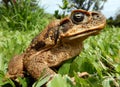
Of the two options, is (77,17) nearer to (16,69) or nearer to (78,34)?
(78,34)

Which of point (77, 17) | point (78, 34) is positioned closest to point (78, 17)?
point (77, 17)

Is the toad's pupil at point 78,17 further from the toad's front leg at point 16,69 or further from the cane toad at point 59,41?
the toad's front leg at point 16,69

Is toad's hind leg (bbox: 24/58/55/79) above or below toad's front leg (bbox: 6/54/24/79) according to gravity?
above

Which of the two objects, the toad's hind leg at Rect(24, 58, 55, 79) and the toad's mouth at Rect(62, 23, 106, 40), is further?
the toad's mouth at Rect(62, 23, 106, 40)

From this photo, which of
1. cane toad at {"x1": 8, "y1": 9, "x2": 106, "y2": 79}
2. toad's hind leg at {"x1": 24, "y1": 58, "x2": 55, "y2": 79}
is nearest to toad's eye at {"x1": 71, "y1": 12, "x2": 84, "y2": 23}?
cane toad at {"x1": 8, "y1": 9, "x2": 106, "y2": 79}

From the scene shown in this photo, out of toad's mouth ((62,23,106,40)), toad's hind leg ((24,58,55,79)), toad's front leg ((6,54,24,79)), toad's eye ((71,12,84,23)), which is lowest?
toad's front leg ((6,54,24,79))

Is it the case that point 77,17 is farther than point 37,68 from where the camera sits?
Yes

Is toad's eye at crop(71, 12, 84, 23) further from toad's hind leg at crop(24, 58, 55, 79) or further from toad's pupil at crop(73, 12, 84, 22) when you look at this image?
toad's hind leg at crop(24, 58, 55, 79)
